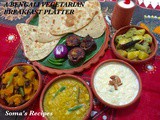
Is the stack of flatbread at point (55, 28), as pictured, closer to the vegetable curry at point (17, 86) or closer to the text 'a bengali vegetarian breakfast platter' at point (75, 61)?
the text 'a bengali vegetarian breakfast platter' at point (75, 61)

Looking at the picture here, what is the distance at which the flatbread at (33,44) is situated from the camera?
6.21 ft

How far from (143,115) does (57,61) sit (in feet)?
2.89

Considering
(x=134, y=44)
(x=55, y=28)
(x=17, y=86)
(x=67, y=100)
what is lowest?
(x=67, y=100)

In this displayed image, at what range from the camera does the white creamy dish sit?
1.59 metres

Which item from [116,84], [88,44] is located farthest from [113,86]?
[88,44]

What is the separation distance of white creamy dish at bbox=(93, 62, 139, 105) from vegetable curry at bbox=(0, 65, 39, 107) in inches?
21.2

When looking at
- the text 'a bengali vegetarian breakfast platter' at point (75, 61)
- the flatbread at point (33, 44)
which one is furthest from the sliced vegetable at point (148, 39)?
the flatbread at point (33, 44)

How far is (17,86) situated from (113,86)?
790 millimetres

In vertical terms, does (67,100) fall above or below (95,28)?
below

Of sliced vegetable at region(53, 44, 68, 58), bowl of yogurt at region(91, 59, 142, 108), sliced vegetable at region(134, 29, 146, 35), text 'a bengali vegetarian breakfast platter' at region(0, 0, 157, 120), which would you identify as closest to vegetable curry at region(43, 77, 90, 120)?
text 'a bengali vegetarian breakfast platter' at region(0, 0, 157, 120)

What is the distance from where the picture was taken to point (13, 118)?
1649 millimetres

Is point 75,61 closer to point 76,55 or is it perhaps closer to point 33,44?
point 76,55

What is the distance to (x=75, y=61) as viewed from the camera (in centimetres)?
178

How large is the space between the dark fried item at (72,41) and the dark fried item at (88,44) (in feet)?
0.16
